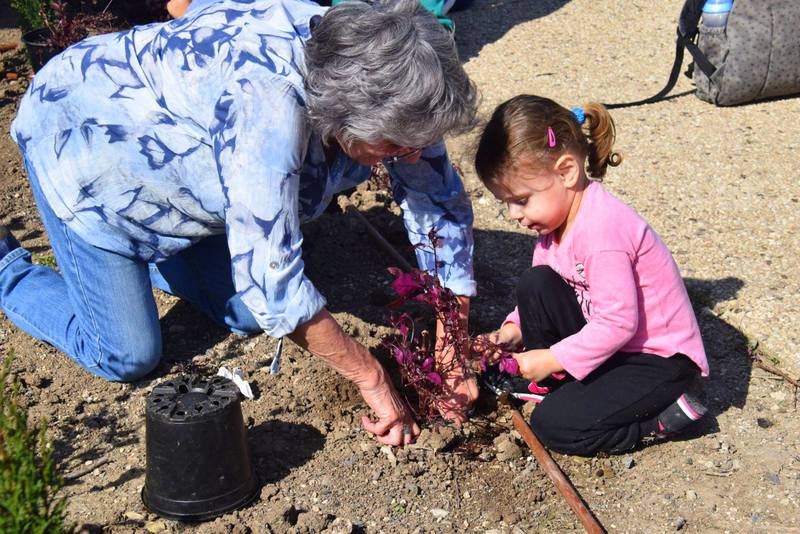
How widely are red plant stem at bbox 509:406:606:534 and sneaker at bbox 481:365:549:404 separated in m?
0.09

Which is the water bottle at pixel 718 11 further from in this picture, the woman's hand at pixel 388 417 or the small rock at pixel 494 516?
the small rock at pixel 494 516

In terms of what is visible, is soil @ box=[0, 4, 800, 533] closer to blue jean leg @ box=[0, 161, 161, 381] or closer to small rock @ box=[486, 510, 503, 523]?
small rock @ box=[486, 510, 503, 523]

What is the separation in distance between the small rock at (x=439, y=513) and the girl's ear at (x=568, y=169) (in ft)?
3.38

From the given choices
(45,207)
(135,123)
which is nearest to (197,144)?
(135,123)

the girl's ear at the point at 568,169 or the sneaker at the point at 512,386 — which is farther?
the sneaker at the point at 512,386

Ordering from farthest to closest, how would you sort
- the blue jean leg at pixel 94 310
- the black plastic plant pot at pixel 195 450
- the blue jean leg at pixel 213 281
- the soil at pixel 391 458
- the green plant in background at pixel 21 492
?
1. the blue jean leg at pixel 213 281
2. the blue jean leg at pixel 94 310
3. the soil at pixel 391 458
4. the black plastic plant pot at pixel 195 450
5. the green plant in background at pixel 21 492

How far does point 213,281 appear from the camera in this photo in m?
3.65

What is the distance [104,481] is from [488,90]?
372 cm

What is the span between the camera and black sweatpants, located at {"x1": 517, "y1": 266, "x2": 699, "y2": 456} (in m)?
2.93

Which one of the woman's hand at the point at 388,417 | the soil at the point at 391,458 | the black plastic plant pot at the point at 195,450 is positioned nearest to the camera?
the black plastic plant pot at the point at 195,450

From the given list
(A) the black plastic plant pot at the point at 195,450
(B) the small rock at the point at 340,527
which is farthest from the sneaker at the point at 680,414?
(A) the black plastic plant pot at the point at 195,450

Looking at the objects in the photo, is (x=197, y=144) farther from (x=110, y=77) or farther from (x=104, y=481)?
(x=104, y=481)

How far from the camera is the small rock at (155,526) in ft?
8.78

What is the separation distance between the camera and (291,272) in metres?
2.63
